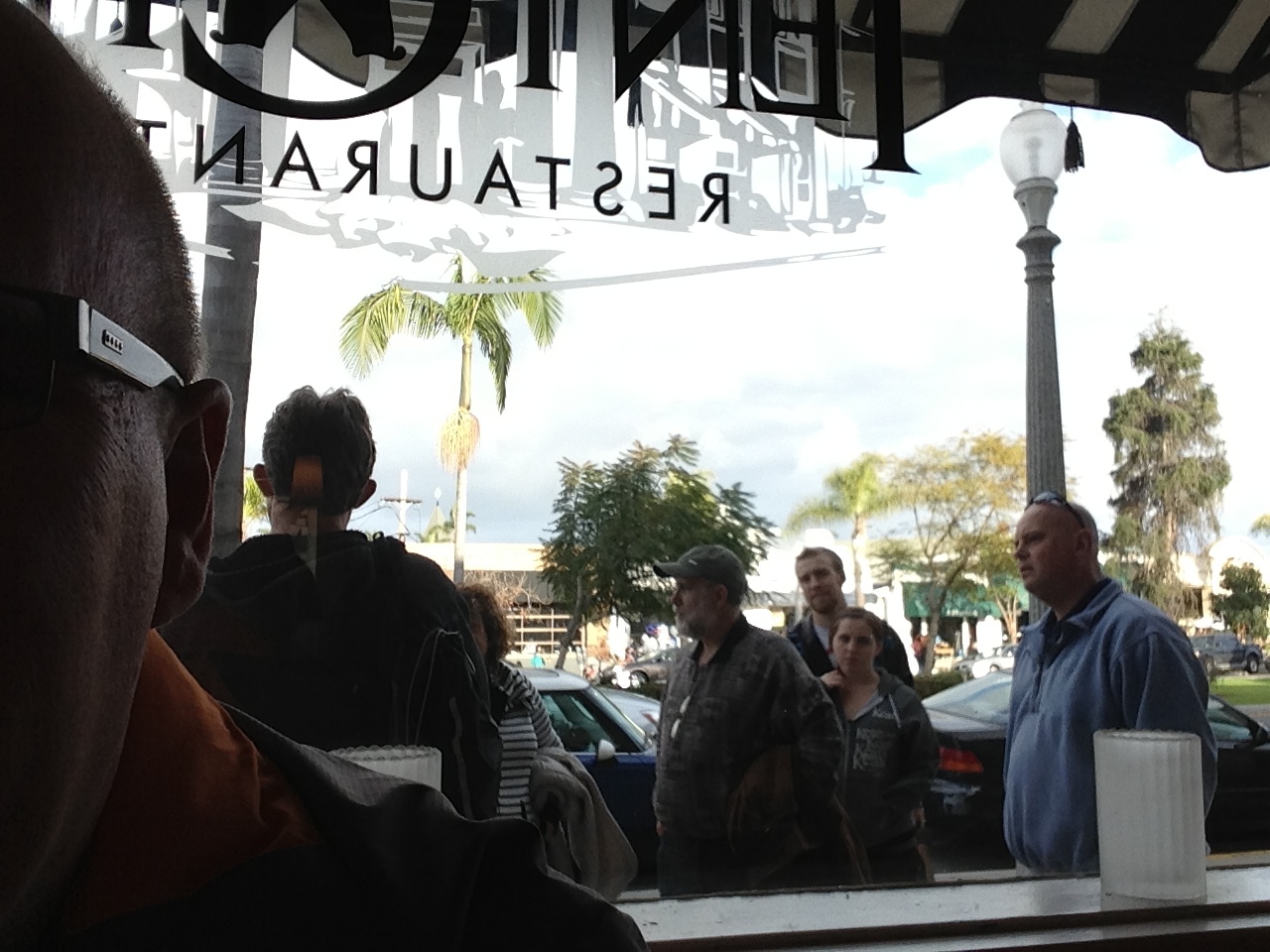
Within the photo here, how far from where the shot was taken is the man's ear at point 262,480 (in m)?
2.12

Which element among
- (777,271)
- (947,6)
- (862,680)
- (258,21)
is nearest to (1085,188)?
(947,6)

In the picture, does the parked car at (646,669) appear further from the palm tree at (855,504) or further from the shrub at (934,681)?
the shrub at (934,681)

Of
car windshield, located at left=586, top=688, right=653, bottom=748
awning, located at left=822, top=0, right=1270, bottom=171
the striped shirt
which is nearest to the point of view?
the striped shirt

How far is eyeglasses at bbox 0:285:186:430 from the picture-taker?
493 mm

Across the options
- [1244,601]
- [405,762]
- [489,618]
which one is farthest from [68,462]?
[1244,601]

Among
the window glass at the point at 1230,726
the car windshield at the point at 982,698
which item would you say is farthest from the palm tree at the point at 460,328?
the window glass at the point at 1230,726

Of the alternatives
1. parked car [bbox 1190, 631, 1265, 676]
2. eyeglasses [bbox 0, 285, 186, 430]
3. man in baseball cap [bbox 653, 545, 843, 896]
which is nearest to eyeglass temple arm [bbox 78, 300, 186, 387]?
eyeglasses [bbox 0, 285, 186, 430]

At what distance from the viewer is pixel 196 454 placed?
655 mm

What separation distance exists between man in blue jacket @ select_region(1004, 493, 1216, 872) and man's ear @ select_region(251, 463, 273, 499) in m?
1.52

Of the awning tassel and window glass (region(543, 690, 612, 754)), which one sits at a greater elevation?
the awning tassel

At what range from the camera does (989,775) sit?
142 inches

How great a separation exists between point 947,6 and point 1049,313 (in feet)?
2.60

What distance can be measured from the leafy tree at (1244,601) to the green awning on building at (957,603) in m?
0.70

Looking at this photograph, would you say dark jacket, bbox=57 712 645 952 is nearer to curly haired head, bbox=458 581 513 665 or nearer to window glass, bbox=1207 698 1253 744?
curly haired head, bbox=458 581 513 665
